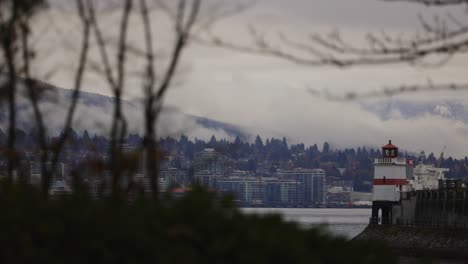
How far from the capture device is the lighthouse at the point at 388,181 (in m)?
95.0

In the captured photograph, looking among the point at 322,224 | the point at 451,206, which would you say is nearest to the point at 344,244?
A: the point at 322,224

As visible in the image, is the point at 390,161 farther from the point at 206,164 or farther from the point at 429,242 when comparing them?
the point at 206,164

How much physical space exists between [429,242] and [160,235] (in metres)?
63.7

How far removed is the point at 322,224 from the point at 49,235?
93.2 inches

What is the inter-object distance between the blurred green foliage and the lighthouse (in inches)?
3319

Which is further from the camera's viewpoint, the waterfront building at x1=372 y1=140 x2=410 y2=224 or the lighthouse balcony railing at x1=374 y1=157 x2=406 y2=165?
the lighthouse balcony railing at x1=374 y1=157 x2=406 y2=165

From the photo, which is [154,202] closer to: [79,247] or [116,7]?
[79,247]

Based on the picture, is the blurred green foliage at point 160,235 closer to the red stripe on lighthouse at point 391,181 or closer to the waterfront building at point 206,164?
the waterfront building at point 206,164

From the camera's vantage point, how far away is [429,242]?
239ft

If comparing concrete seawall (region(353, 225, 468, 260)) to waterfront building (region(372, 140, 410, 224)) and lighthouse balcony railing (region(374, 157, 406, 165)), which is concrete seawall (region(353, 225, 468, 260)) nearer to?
waterfront building (region(372, 140, 410, 224))

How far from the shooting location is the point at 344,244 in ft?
36.0

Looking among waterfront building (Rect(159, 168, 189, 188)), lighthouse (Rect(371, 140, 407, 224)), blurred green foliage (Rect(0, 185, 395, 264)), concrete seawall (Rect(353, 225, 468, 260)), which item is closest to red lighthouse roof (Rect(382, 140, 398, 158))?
lighthouse (Rect(371, 140, 407, 224))

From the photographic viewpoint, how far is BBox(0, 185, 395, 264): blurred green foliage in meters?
10.1

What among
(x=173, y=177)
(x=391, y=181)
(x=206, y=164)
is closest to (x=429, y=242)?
(x=391, y=181)
